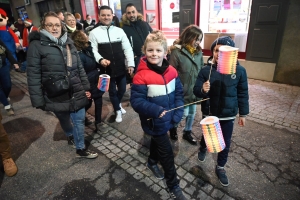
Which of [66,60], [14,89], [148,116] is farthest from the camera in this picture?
[14,89]

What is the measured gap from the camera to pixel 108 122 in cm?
426

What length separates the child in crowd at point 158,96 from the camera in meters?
2.10

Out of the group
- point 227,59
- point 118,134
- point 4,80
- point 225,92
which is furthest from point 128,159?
point 4,80

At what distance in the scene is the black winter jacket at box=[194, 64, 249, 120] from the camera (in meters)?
2.23

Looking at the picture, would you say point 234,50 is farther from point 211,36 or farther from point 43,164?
point 211,36

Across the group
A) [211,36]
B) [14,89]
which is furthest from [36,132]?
[211,36]

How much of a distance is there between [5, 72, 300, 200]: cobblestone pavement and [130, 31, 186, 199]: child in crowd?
437 mm

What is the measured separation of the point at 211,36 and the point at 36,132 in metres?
5.97

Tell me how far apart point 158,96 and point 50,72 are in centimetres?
141

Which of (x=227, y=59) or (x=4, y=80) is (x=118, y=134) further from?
(x=4, y=80)

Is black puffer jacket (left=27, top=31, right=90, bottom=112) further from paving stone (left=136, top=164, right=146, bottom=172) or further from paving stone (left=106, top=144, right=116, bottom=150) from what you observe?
paving stone (left=136, top=164, right=146, bottom=172)

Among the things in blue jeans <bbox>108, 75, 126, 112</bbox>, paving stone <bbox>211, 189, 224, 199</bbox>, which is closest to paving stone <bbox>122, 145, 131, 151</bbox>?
blue jeans <bbox>108, 75, 126, 112</bbox>

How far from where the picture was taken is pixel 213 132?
1.89 m

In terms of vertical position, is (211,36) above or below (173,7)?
below
